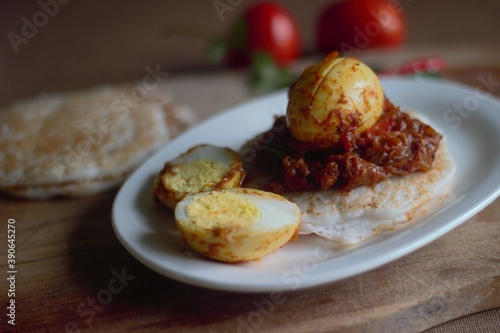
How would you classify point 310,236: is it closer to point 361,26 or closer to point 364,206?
point 364,206

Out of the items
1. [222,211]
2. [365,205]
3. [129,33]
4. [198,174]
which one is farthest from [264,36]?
[222,211]

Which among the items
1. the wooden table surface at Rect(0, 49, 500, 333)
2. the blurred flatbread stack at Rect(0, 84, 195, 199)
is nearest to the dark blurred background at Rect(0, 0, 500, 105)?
the blurred flatbread stack at Rect(0, 84, 195, 199)

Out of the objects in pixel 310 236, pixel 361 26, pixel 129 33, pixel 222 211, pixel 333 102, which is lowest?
pixel 129 33

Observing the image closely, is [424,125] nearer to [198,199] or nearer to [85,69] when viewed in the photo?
[198,199]

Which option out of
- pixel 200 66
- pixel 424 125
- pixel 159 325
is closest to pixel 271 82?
pixel 200 66

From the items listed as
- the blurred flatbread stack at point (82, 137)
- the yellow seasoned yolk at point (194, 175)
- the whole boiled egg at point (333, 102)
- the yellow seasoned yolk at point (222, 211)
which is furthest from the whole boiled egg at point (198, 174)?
the blurred flatbread stack at point (82, 137)

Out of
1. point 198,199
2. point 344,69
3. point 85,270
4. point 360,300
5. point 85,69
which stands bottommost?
point 85,69

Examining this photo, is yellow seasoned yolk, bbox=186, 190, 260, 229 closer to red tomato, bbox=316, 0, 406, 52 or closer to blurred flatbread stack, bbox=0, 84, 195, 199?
blurred flatbread stack, bbox=0, 84, 195, 199
